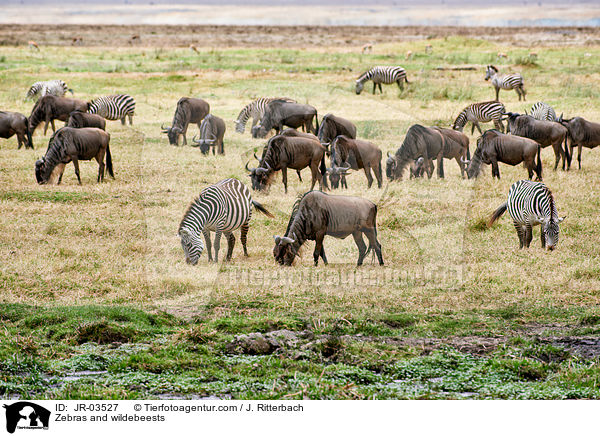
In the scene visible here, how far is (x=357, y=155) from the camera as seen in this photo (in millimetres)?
13883

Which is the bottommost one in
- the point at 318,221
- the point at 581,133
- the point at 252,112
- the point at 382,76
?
the point at 318,221

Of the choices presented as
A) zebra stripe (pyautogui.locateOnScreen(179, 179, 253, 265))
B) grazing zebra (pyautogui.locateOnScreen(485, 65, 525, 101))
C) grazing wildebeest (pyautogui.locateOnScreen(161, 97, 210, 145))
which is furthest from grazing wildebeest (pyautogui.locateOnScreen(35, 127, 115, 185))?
grazing zebra (pyautogui.locateOnScreen(485, 65, 525, 101))

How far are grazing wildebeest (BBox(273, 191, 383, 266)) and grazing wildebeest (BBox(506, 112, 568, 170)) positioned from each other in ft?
23.1

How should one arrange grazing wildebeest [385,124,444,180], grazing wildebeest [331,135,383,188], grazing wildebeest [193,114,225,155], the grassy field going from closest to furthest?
the grassy field, grazing wildebeest [331,135,383,188], grazing wildebeest [385,124,444,180], grazing wildebeest [193,114,225,155]

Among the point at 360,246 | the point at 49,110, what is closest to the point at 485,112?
the point at 360,246

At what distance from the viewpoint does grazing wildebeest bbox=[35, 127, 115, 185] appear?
558 inches

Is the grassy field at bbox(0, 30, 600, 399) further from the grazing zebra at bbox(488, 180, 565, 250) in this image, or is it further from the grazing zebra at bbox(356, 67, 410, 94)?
the grazing zebra at bbox(356, 67, 410, 94)

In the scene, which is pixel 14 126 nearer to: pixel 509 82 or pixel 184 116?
pixel 184 116

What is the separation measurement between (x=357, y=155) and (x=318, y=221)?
15.8ft

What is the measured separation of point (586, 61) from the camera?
3475 centimetres

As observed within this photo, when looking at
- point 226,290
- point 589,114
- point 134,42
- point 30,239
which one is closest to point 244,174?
point 30,239

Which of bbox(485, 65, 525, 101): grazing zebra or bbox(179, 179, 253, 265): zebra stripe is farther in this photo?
bbox(485, 65, 525, 101): grazing zebra

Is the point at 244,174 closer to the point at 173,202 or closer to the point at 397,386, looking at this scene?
the point at 173,202
